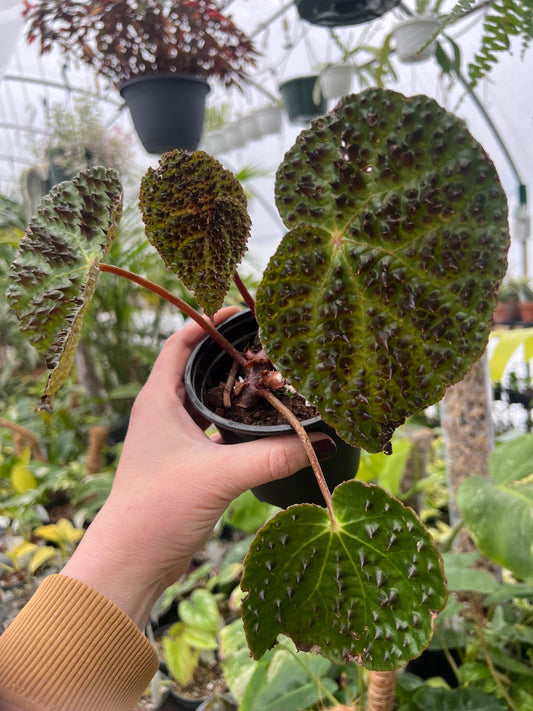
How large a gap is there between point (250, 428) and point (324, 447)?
0.07m

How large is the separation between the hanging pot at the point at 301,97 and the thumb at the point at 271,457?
262 cm

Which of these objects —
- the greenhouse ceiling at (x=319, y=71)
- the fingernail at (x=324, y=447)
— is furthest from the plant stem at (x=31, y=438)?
the fingernail at (x=324, y=447)

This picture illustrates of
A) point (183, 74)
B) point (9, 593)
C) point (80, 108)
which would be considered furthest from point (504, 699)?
point (80, 108)

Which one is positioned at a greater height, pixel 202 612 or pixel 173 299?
pixel 173 299

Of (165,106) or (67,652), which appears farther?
(165,106)

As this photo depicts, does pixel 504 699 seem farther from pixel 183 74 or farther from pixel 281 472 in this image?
pixel 183 74

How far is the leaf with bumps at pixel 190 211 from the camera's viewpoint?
1.64 feet

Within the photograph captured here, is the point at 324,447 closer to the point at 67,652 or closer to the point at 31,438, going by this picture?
the point at 67,652

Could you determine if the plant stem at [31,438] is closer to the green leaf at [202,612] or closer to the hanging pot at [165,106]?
the green leaf at [202,612]

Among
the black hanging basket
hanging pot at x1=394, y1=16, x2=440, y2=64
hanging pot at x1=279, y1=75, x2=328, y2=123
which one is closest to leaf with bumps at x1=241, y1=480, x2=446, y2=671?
the black hanging basket

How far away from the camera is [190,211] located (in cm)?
50

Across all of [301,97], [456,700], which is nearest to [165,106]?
[456,700]

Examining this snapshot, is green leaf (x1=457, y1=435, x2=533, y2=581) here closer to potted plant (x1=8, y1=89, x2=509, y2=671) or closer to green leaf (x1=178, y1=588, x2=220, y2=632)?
potted plant (x1=8, y1=89, x2=509, y2=671)

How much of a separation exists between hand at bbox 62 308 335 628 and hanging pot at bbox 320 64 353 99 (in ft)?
7.61
